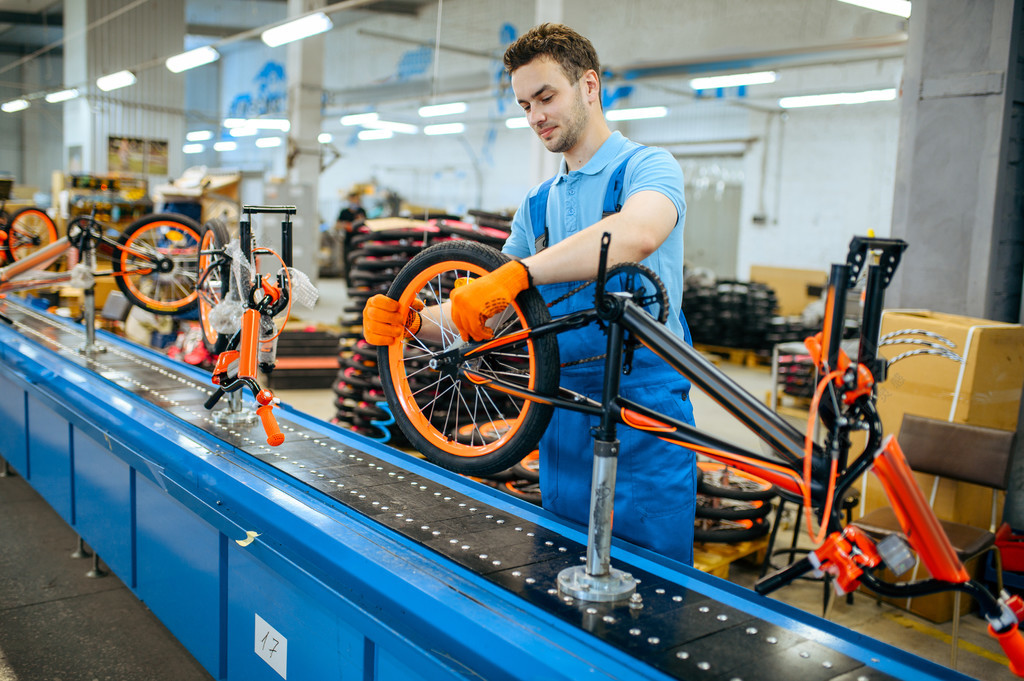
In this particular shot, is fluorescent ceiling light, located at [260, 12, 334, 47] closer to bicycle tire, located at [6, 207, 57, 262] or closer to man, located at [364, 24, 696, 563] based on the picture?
bicycle tire, located at [6, 207, 57, 262]

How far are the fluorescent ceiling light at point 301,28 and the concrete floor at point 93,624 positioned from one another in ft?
→ 17.0

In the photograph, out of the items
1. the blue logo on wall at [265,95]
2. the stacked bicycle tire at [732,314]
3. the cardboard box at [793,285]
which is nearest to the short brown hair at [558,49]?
the stacked bicycle tire at [732,314]

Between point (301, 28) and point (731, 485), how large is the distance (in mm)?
6437

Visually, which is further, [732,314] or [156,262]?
[732,314]

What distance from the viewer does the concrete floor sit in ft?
8.61

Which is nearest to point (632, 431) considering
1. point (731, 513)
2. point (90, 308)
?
point (731, 513)

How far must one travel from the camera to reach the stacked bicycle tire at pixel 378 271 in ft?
14.4

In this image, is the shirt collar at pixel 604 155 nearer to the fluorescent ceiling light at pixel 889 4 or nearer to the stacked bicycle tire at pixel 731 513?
the stacked bicycle tire at pixel 731 513

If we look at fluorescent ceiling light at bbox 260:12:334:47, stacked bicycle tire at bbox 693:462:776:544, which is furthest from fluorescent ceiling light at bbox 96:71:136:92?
stacked bicycle tire at bbox 693:462:776:544

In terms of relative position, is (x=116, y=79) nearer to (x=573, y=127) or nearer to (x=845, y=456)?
(x=573, y=127)

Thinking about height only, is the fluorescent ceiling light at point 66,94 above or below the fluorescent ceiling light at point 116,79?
above

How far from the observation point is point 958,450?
121 inches

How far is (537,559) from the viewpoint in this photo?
142cm

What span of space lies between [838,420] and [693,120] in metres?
13.6
